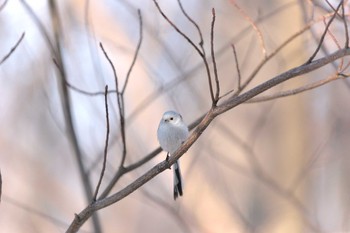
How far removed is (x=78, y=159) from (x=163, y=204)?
65 cm

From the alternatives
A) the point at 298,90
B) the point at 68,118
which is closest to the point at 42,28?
the point at 68,118

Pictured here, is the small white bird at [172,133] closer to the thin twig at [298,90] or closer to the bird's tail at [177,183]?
the bird's tail at [177,183]

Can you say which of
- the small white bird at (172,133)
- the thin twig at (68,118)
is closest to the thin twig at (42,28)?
the thin twig at (68,118)

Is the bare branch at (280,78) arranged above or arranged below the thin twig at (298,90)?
below

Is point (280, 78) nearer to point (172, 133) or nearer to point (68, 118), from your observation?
point (172, 133)

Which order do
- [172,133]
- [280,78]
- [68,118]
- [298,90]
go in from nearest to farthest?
[280,78] → [298,90] → [172,133] → [68,118]

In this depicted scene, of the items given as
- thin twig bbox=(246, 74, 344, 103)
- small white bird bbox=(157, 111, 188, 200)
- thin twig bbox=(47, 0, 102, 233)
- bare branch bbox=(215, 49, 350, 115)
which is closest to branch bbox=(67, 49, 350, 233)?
bare branch bbox=(215, 49, 350, 115)

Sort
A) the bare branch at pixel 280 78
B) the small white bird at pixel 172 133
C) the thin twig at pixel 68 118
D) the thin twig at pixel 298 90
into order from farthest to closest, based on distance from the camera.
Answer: the thin twig at pixel 68 118 → the small white bird at pixel 172 133 → the thin twig at pixel 298 90 → the bare branch at pixel 280 78

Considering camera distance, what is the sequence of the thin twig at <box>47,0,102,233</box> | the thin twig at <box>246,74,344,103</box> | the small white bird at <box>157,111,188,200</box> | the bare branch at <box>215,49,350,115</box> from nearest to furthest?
the bare branch at <box>215,49,350,115</box>
the thin twig at <box>246,74,344,103</box>
the small white bird at <box>157,111,188,200</box>
the thin twig at <box>47,0,102,233</box>

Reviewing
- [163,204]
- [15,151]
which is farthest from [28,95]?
[163,204]

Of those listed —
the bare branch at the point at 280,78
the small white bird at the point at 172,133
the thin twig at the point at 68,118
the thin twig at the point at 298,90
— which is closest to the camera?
the bare branch at the point at 280,78

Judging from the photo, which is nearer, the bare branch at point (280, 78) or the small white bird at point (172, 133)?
the bare branch at point (280, 78)

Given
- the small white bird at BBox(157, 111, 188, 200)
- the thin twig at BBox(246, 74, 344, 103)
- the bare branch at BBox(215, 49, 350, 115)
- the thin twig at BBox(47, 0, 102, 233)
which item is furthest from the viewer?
the thin twig at BBox(47, 0, 102, 233)

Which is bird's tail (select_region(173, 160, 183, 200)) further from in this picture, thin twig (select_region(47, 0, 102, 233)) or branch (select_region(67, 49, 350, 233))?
branch (select_region(67, 49, 350, 233))
